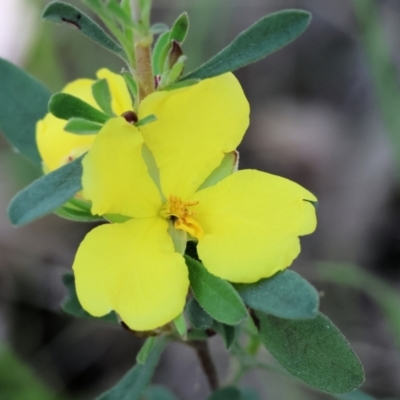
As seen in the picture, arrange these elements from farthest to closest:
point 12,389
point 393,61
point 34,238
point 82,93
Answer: point 393,61 < point 34,238 < point 12,389 < point 82,93

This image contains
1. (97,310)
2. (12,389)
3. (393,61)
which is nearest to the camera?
(97,310)

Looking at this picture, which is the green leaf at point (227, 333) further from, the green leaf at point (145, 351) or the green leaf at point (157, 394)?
the green leaf at point (157, 394)

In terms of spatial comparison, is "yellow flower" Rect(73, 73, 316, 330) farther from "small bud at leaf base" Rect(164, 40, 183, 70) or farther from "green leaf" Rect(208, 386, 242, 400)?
"green leaf" Rect(208, 386, 242, 400)

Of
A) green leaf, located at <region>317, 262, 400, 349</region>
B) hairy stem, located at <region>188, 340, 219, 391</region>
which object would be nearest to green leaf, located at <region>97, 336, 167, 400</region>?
hairy stem, located at <region>188, 340, 219, 391</region>

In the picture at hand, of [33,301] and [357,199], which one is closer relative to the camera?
[33,301]

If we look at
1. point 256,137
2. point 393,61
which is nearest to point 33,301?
point 256,137

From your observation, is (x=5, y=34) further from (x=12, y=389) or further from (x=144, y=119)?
(x=144, y=119)

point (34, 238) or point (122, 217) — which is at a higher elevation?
point (122, 217)

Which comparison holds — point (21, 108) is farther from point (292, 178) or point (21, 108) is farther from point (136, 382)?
point (292, 178)
